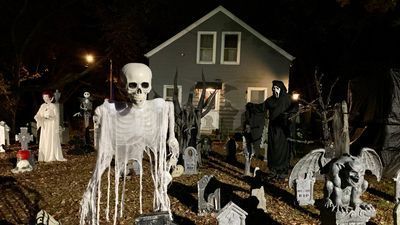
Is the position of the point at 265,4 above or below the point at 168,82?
above

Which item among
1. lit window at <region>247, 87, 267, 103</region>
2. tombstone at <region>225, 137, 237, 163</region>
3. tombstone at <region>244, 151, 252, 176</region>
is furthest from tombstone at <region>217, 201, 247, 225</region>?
lit window at <region>247, 87, 267, 103</region>

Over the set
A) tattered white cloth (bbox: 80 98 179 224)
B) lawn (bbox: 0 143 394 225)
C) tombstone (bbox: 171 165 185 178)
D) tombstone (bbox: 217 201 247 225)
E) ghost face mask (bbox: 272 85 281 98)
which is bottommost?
lawn (bbox: 0 143 394 225)

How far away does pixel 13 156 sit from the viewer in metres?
13.1

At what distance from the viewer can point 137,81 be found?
153 inches

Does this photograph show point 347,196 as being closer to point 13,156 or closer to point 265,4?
point 13,156

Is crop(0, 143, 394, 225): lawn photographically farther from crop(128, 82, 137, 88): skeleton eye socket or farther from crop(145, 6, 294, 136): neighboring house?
crop(145, 6, 294, 136): neighboring house

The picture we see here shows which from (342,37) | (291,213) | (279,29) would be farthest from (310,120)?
(291,213)

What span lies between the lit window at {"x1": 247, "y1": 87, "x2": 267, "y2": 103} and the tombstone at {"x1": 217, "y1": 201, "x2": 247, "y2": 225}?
15912 mm

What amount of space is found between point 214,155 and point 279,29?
53.6 ft

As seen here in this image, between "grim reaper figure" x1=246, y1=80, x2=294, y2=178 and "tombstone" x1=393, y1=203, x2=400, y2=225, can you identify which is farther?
"grim reaper figure" x1=246, y1=80, x2=294, y2=178

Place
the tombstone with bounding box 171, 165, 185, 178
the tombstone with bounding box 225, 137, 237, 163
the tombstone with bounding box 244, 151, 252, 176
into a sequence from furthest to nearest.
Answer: the tombstone with bounding box 225, 137, 237, 163, the tombstone with bounding box 244, 151, 252, 176, the tombstone with bounding box 171, 165, 185, 178

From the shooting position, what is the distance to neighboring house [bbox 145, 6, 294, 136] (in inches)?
827

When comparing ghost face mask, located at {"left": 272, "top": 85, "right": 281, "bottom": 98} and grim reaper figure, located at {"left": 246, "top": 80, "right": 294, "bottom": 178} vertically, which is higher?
ghost face mask, located at {"left": 272, "top": 85, "right": 281, "bottom": 98}

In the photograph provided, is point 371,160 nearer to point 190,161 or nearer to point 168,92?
point 190,161
